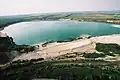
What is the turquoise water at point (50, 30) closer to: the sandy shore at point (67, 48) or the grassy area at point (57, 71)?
the sandy shore at point (67, 48)

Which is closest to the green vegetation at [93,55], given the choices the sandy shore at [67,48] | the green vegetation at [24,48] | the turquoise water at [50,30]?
the sandy shore at [67,48]

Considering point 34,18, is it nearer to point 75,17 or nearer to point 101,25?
point 75,17

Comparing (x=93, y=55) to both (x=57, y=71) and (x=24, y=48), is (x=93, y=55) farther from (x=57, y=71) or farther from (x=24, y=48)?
(x=24, y=48)

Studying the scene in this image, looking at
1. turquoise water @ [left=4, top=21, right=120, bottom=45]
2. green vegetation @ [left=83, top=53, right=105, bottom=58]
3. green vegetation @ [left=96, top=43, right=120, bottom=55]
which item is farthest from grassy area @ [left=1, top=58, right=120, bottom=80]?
turquoise water @ [left=4, top=21, right=120, bottom=45]

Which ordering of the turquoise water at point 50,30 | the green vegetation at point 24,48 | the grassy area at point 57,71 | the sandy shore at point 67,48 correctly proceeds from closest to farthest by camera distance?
the grassy area at point 57,71 < the sandy shore at point 67,48 < the green vegetation at point 24,48 < the turquoise water at point 50,30

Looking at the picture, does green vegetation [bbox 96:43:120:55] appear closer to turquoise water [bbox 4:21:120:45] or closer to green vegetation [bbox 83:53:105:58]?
green vegetation [bbox 83:53:105:58]

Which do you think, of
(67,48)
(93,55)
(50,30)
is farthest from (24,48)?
(93,55)
